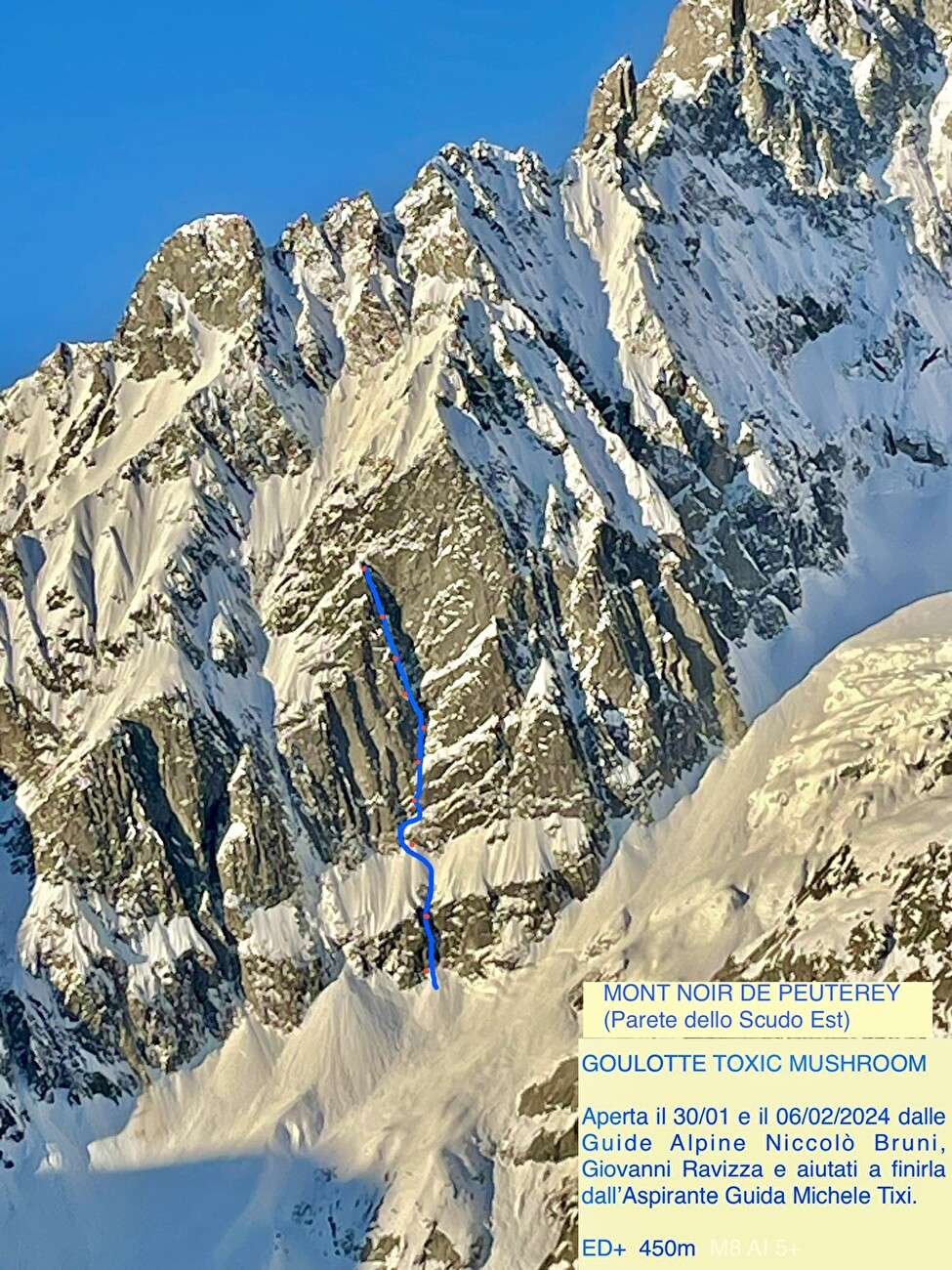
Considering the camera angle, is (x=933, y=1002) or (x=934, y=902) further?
(x=934, y=902)

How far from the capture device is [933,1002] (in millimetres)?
184375

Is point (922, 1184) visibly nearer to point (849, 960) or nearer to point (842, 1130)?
point (842, 1130)

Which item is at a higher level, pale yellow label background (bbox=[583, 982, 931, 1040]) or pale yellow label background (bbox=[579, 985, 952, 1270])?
pale yellow label background (bbox=[583, 982, 931, 1040])

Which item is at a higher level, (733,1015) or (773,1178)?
(733,1015)

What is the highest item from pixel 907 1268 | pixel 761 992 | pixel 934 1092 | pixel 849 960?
pixel 849 960

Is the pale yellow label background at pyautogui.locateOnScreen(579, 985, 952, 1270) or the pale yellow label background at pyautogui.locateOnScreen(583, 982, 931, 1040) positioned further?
the pale yellow label background at pyautogui.locateOnScreen(583, 982, 931, 1040)

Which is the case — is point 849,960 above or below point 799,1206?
above

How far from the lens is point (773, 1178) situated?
13175cm

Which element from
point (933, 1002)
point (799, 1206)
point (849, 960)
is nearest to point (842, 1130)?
point (799, 1206)

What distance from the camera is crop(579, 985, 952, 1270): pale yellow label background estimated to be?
424 feet

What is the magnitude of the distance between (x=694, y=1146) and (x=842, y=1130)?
965 cm

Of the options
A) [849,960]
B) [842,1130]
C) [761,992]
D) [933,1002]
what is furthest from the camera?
[849,960]

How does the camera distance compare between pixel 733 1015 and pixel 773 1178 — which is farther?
pixel 733 1015

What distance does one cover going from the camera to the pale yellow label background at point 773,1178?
129 metres
